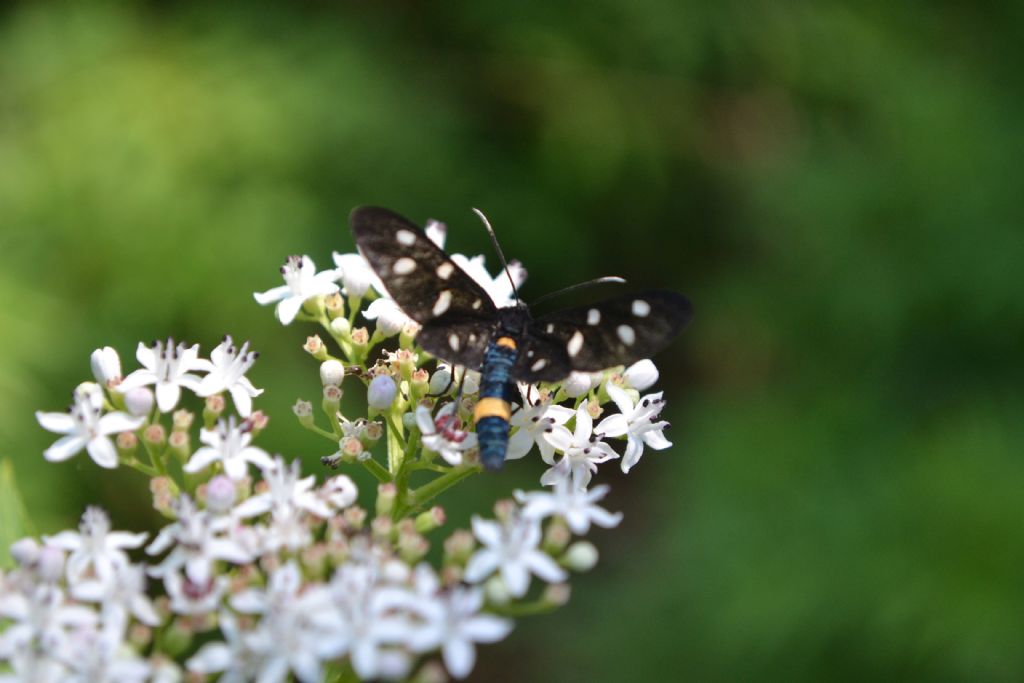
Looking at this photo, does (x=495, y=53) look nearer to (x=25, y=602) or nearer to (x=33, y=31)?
(x=33, y=31)

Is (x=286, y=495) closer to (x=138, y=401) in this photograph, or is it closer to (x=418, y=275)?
(x=138, y=401)

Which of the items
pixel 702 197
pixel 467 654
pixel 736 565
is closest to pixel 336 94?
pixel 702 197

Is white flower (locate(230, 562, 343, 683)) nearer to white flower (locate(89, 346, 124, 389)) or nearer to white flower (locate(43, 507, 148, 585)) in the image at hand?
white flower (locate(43, 507, 148, 585))

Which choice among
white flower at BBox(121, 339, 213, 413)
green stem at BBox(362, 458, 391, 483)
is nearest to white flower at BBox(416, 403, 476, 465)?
green stem at BBox(362, 458, 391, 483)

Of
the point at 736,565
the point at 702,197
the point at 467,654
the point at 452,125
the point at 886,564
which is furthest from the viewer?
the point at 702,197

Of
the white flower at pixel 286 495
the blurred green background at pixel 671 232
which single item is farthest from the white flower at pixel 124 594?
the blurred green background at pixel 671 232

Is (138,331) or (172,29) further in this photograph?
(172,29)
